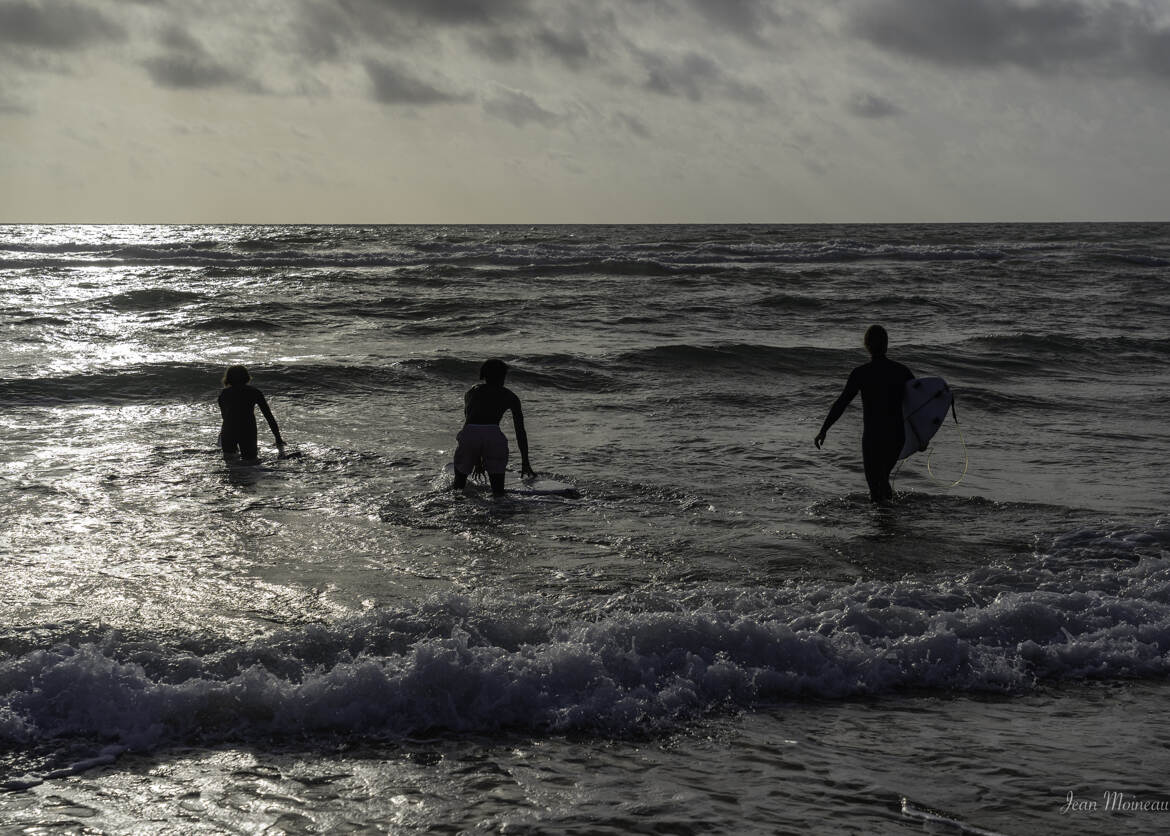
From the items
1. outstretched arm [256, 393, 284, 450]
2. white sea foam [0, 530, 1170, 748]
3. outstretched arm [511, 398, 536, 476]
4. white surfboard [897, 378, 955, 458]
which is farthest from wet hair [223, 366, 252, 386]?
white surfboard [897, 378, 955, 458]

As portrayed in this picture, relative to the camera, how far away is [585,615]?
623 centimetres

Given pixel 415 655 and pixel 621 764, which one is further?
pixel 415 655

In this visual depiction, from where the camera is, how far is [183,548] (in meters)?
7.63

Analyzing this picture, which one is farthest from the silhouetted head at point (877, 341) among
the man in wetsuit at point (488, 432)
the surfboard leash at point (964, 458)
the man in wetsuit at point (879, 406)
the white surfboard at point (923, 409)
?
the man in wetsuit at point (488, 432)

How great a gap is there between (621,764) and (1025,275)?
39.1 meters

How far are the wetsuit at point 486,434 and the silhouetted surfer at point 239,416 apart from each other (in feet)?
8.85

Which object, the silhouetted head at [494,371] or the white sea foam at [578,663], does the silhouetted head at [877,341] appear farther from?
the silhouetted head at [494,371]

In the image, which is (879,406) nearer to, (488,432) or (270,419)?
(488,432)

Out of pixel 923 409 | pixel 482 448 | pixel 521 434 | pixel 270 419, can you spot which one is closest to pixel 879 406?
pixel 923 409

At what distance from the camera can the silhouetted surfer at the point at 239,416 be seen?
1094 cm

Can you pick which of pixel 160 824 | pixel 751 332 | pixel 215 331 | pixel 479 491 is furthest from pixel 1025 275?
pixel 160 824

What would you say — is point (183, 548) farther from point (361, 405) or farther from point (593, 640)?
point (361, 405)

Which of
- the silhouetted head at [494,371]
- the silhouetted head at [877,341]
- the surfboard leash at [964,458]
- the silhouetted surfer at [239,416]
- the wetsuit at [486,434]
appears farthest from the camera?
the silhouetted surfer at [239,416]

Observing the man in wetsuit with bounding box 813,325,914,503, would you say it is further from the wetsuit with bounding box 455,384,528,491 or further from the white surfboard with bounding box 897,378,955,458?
the wetsuit with bounding box 455,384,528,491
